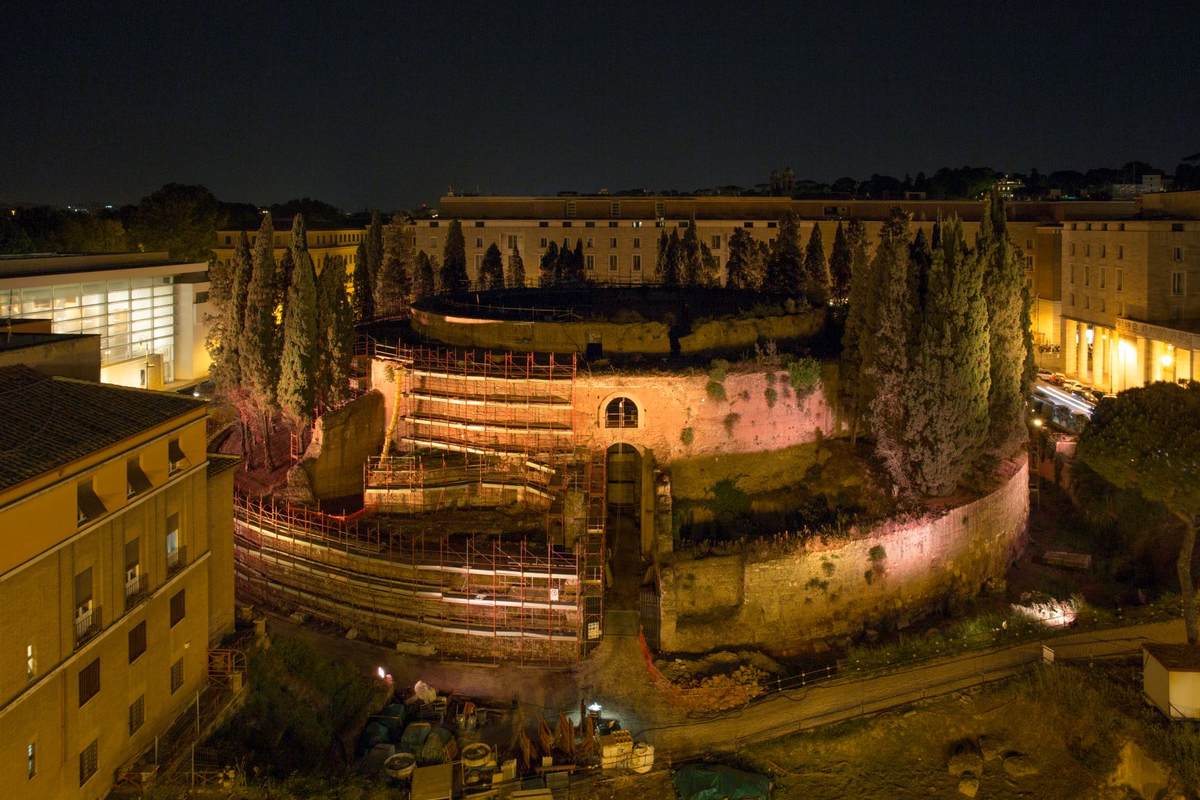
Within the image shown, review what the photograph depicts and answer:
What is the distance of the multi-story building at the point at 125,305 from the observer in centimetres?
3684

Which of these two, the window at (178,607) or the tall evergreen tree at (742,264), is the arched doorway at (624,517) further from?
the tall evergreen tree at (742,264)

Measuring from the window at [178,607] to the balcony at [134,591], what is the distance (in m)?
1.24

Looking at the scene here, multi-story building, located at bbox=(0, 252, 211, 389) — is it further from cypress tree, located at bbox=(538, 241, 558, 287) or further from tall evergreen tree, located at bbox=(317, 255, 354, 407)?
cypress tree, located at bbox=(538, 241, 558, 287)

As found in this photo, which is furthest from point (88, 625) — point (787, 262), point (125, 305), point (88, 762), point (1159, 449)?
point (787, 262)

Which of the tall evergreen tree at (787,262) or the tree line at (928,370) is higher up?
the tall evergreen tree at (787,262)

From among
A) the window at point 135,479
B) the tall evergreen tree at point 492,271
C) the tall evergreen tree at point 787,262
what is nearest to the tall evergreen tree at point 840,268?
the tall evergreen tree at point 787,262

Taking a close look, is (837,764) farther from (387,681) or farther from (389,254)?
(389,254)

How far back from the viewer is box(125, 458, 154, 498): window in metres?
17.4

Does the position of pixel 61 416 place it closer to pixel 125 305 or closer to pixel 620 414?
pixel 620 414

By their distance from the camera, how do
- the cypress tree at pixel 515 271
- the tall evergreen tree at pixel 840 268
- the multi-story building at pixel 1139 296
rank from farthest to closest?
the cypress tree at pixel 515 271 → the tall evergreen tree at pixel 840 268 → the multi-story building at pixel 1139 296

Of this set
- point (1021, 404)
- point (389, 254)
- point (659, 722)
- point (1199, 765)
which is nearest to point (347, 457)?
point (659, 722)

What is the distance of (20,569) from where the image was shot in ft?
46.8

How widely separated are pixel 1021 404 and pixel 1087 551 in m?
5.05

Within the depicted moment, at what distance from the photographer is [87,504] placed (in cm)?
1614
